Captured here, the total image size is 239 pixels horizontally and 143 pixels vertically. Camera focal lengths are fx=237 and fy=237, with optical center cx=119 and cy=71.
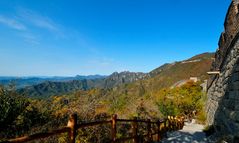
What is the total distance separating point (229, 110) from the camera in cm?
611

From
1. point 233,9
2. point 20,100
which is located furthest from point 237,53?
point 20,100

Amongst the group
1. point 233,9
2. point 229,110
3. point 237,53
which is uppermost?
point 233,9

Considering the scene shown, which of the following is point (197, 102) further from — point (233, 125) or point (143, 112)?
point (233, 125)

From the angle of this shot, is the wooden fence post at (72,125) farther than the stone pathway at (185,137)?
No

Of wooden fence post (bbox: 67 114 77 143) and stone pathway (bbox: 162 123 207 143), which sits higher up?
wooden fence post (bbox: 67 114 77 143)

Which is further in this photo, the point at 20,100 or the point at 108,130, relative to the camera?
the point at 20,100

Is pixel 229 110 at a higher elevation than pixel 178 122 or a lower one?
higher

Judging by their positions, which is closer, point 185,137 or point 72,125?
point 72,125

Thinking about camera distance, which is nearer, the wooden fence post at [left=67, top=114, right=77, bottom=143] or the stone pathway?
the wooden fence post at [left=67, top=114, right=77, bottom=143]

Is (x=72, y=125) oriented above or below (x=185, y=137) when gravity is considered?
above

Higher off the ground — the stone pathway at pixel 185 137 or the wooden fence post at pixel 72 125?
the wooden fence post at pixel 72 125

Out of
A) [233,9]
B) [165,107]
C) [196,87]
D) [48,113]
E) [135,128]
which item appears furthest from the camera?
[196,87]

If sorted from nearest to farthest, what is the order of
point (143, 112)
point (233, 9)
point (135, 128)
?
1. point (233, 9)
2. point (135, 128)
3. point (143, 112)

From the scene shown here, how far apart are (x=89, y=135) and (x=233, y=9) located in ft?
19.3
